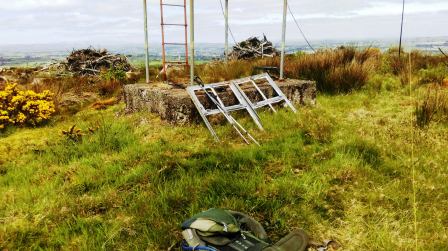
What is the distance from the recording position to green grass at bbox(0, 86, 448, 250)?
11.2 ft

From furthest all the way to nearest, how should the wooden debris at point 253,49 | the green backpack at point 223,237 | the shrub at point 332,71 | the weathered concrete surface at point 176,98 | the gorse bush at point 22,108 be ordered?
the wooden debris at point 253,49 < the shrub at point 332,71 < the gorse bush at point 22,108 < the weathered concrete surface at point 176,98 < the green backpack at point 223,237

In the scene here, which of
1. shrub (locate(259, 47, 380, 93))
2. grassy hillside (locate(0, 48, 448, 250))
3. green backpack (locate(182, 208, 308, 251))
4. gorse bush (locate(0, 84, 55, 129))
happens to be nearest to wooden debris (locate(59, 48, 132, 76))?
gorse bush (locate(0, 84, 55, 129))

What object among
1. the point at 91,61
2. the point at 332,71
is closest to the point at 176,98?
the point at 332,71

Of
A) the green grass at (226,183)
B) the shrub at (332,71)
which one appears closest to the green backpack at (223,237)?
the green grass at (226,183)

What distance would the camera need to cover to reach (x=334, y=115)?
7.13 m

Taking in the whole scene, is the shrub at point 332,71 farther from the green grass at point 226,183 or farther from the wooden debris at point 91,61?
the wooden debris at point 91,61

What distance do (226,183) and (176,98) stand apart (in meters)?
2.74

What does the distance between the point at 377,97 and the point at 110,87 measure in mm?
7620

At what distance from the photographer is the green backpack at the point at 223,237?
2785 mm

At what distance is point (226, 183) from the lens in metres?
4.09

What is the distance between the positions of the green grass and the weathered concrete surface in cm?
28

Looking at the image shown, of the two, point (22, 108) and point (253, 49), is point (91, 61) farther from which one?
point (22, 108)

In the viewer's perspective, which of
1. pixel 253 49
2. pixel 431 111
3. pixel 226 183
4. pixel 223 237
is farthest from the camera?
pixel 253 49

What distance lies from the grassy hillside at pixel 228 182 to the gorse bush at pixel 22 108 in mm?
974
